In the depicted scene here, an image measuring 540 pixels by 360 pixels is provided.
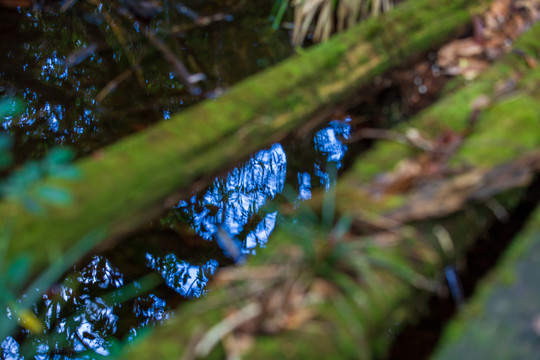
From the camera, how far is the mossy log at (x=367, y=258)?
108cm

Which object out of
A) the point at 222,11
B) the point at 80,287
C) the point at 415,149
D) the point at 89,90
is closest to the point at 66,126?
the point at 89,90

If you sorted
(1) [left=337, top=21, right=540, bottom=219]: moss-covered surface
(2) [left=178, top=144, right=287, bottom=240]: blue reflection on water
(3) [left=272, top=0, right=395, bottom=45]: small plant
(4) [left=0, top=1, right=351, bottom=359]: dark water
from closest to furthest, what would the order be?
1. (1) [left=337, top=21, right=540, bottom=219]: moss-covered surface
2. (4) [left=0, top=1, right=351, bottom=359]: dark water
3. (2) [left=178, top=144, right=287, bottom=240]: blue reflection on water
4. (3) [left=272, top=0, right=395, bottom=45]: small plant

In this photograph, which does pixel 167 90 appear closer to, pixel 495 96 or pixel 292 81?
pixel 292 81

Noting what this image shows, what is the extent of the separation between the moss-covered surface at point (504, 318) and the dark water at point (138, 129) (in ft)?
2.54

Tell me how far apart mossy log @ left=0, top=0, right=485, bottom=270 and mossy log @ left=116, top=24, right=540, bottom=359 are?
0.31 meters

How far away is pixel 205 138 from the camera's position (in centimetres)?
152

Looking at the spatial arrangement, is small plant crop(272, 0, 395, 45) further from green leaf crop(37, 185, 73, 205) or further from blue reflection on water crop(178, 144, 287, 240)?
green leaf crop(37, 185, 73, 205)

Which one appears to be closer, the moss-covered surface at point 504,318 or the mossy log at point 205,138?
the moss-covered surface at point 504,318

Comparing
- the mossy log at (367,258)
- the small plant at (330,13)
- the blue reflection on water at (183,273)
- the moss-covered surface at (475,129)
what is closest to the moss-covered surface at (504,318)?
the mossy log at (367,258)

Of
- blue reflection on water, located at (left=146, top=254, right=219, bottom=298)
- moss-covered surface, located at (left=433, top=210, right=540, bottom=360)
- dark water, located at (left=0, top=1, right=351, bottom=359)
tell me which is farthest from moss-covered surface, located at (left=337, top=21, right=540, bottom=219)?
blue reflection on water, located at (left=146, top=254, right=219, bottom=298)

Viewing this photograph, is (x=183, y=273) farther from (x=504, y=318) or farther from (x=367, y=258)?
(x=504, y=318)

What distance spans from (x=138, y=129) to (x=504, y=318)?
1985 millimetres

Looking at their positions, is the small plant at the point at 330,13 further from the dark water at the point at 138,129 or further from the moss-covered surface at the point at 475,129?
the moss-covered surface at the point at 475,129

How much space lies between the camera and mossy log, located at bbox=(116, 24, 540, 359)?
3.54 ft
